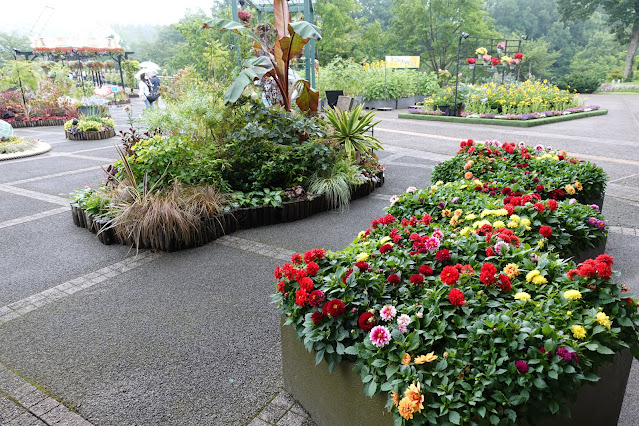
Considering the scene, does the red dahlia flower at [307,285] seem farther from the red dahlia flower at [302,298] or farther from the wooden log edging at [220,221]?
the wooden log edging at [220,221]

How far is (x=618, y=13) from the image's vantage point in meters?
42.7

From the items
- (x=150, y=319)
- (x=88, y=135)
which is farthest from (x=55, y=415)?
(x=88, y=135)

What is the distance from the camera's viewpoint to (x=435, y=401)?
68.1 inches

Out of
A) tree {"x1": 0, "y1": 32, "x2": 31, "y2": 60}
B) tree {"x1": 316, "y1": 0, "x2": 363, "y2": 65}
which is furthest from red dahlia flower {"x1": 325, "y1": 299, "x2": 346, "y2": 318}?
tree {"x1": 0, "y1": 32, "x2": 31, "y2": 60}

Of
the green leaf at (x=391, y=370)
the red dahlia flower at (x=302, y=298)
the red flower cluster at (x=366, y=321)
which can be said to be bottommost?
the green leaf at (x=391, y=370)

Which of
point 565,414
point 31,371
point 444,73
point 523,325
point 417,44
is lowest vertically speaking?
point 31,371

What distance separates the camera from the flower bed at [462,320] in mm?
1716

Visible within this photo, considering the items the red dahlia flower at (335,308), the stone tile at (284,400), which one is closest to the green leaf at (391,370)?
the red dahlia flower at (335,308)

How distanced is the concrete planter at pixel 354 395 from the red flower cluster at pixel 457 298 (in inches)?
21.0

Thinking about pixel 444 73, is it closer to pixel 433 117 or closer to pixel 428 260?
pixel 433 117

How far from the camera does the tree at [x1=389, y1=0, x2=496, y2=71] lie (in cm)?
3388

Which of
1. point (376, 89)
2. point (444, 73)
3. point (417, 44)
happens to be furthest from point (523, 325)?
point (417, 44)

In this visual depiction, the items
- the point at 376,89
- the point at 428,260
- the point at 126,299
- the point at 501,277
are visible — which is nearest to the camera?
the point at 501,277

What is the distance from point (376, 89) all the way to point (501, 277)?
20207mm
